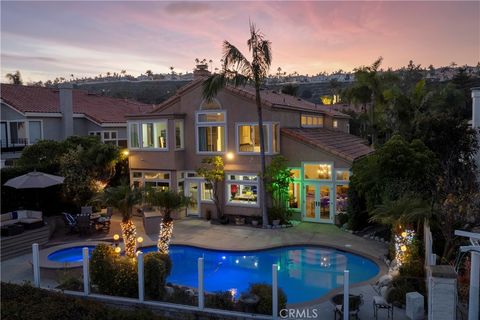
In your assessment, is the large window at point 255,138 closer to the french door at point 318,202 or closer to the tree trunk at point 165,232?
the french door at point 318,202

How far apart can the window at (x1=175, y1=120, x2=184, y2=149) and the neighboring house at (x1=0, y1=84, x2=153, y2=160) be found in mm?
12937

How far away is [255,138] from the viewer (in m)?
21.4

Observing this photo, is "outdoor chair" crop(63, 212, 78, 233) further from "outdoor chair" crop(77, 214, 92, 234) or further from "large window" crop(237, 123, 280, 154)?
"large window" crop(237, 123, 280, 154)

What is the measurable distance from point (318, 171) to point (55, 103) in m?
23.7

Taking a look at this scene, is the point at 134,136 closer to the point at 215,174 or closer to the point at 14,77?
the point at 215,174

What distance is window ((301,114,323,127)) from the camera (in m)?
25.2

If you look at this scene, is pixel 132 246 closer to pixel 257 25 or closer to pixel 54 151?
pixel 257 25

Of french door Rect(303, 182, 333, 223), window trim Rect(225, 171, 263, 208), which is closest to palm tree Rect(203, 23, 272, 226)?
window trim Rect(225, 171, 263, 208)

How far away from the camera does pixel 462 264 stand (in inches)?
434

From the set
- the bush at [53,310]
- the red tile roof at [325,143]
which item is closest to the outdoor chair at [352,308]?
the bush at [53,310]

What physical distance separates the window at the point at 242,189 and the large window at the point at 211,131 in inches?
73.1

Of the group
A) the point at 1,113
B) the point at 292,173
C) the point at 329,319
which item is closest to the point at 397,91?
the point at 292,173

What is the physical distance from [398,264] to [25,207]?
17.8 meters

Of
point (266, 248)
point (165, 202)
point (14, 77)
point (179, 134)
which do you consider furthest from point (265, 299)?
point (14, 77)
